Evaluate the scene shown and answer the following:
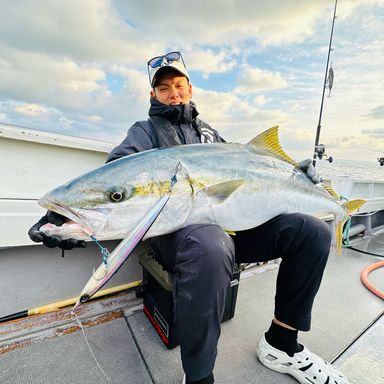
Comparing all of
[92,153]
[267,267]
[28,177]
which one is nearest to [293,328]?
[267,267]

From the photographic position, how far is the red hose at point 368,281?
2.14 meters

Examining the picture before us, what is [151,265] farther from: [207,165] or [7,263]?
[7,263]

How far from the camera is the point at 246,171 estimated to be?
133 centimetres

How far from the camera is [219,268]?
1.00 metres

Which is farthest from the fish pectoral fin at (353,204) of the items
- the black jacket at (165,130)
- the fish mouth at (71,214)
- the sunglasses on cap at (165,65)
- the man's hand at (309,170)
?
the fish mouth at (71,214)

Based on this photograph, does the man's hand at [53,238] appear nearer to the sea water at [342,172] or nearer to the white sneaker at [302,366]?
the white sneaker at [302,366]

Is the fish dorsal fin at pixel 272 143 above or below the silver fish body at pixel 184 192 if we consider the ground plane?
above

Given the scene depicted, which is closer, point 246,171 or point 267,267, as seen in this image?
point 246,171

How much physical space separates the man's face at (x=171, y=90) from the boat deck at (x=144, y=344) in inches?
59.8

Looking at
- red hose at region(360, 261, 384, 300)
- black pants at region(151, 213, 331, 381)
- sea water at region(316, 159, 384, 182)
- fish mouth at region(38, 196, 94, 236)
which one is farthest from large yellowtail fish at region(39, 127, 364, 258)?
sea water at region(316, 159, 384, 182)

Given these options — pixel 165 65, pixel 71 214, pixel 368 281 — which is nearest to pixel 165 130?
pixel 165 65

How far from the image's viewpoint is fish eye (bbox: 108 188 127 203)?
1.02 metres

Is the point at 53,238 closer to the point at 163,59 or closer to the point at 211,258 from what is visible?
the point at 211,258

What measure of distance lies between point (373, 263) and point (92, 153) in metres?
3.11
